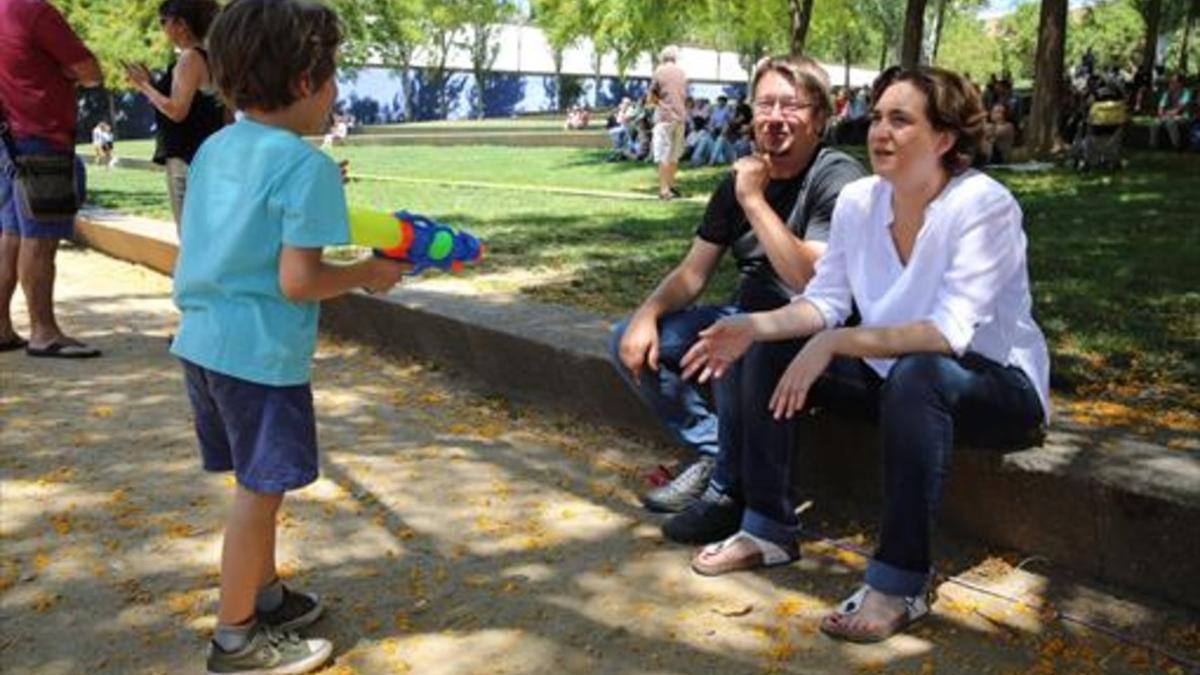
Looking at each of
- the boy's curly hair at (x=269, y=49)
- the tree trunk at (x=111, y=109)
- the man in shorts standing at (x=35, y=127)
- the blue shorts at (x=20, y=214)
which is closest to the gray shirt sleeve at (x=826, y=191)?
the boy's curly hair at (x=269, y=49)

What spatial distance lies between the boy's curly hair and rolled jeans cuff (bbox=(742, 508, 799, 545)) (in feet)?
5.35

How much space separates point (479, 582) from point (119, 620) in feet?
3.02

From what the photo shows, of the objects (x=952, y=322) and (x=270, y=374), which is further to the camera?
(x=952, y=322)

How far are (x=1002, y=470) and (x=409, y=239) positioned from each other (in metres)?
1.69

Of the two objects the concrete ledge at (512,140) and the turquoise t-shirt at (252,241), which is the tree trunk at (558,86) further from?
the turquoise t-shirt at (252,241)

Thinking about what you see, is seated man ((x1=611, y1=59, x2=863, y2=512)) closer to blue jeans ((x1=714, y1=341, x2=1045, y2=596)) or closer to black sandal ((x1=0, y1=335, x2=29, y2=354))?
blue jeans ((x1=714, y1=341, x2=1045, y2=596))

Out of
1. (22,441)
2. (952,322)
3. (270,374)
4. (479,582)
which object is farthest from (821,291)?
(22,441)

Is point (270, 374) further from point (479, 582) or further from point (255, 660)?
point (479, 582)

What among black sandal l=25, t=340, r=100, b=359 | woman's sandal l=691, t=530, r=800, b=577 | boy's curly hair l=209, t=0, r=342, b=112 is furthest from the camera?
black sandal l=25, t=340, r=100, b=359

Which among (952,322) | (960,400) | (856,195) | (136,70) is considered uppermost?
(136,70)

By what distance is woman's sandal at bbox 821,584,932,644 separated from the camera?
2.75 metres

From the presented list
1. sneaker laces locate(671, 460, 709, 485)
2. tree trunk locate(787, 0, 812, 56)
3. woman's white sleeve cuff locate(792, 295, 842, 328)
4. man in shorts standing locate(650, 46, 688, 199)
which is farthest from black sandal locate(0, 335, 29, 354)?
tree trunk locate(787, 0, 812, 56)

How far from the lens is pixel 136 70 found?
5160 mm

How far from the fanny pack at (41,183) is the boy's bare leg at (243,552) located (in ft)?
11.3
